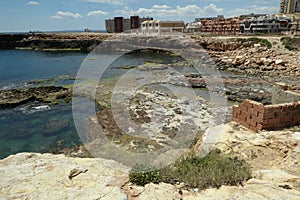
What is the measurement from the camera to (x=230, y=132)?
6754mm

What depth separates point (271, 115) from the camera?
643 cm

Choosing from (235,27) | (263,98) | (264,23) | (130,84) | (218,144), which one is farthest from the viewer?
(235,27)

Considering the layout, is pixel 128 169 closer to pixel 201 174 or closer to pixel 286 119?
pixel 201 174

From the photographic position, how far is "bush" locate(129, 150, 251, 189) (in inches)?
161

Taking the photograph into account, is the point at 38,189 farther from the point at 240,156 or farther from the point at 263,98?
the point at 263,98

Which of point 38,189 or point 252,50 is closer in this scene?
point 38,189

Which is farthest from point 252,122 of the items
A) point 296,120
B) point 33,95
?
point 33,95

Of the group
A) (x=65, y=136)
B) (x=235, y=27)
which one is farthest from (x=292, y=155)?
(x=235, y=27)

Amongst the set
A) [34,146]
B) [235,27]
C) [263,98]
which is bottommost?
[34,146]

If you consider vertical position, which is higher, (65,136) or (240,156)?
(240,156)

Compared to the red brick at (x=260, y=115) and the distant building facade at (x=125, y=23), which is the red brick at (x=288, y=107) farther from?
the distant building facade at (x=125, y=23)

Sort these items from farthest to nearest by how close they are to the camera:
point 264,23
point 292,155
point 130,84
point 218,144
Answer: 1. point 264,23
2. point 130,84
3. point 218,144
4. point 292,155

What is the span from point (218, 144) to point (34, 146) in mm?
7623

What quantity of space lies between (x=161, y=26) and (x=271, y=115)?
60207mm
